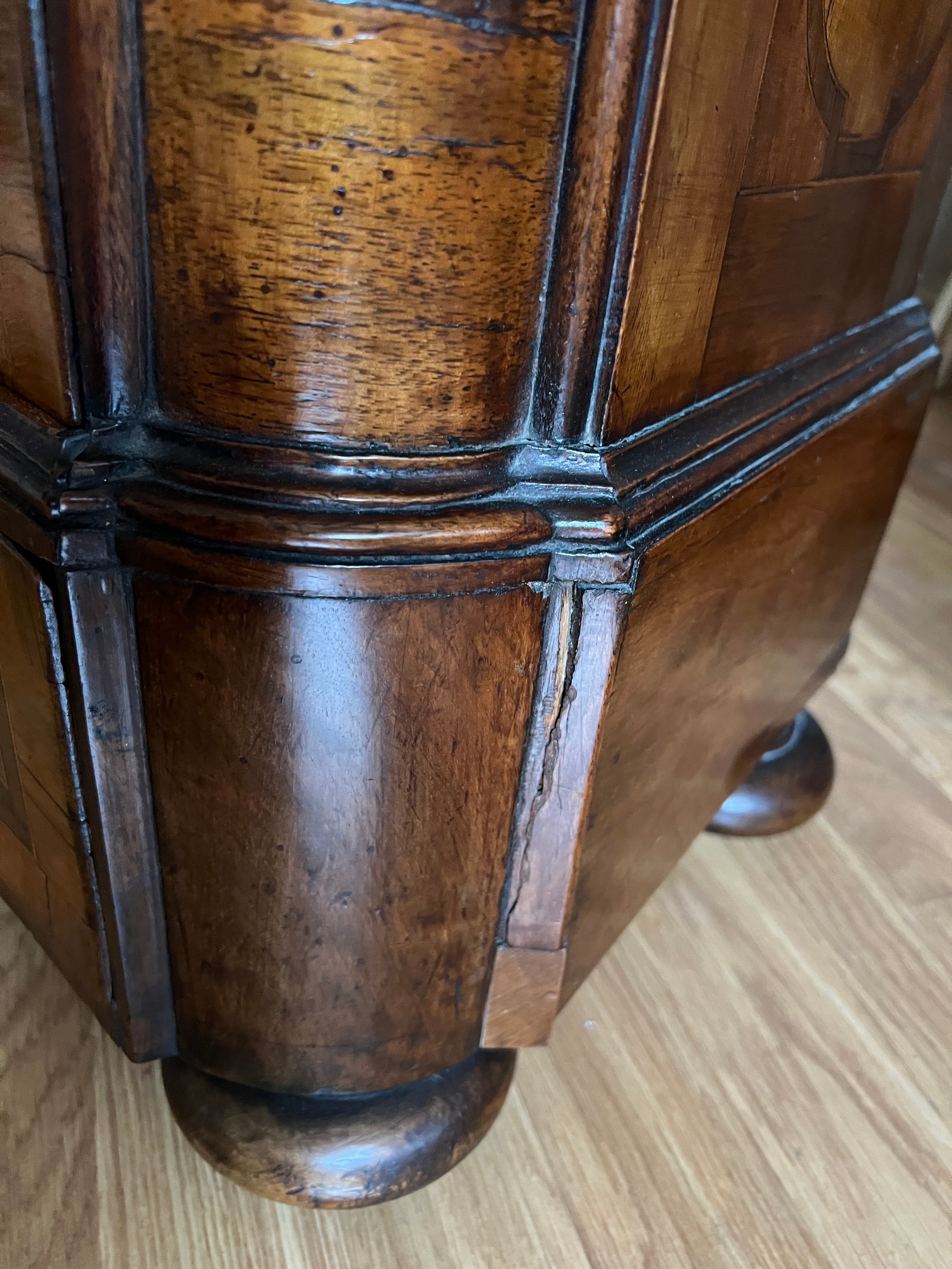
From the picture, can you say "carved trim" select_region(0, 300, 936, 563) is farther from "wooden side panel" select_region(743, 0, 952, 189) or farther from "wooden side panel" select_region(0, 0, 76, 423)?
"wooden side panel" select_region(743, 0, 952, 189)

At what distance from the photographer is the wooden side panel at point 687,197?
360 mm

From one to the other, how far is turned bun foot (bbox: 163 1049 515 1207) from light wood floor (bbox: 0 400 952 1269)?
30 mm

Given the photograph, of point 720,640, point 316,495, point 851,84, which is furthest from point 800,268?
point 316,495

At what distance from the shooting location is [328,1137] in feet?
1.95

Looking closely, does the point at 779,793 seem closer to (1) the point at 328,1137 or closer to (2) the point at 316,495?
(1) the point at 328,1137

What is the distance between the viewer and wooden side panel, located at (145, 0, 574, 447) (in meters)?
0.32

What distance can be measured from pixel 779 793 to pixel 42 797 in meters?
0.69

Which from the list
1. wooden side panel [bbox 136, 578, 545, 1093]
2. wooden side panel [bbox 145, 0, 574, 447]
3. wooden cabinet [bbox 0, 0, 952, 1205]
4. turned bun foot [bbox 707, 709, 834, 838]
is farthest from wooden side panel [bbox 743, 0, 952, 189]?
turned bun foot [bbox 707, 709, 834, 838]

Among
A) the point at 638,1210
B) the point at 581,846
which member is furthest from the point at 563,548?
the point at 638,1210

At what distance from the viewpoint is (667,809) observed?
63cm

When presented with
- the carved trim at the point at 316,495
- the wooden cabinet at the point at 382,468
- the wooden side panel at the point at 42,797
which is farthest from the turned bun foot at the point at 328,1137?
the carved trim at the point at 316,495

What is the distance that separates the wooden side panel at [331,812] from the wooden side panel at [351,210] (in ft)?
0.27

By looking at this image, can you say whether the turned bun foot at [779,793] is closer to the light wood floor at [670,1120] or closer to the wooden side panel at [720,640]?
the light wood floor at [670,1120]

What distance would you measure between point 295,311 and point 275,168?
0.05 metres
